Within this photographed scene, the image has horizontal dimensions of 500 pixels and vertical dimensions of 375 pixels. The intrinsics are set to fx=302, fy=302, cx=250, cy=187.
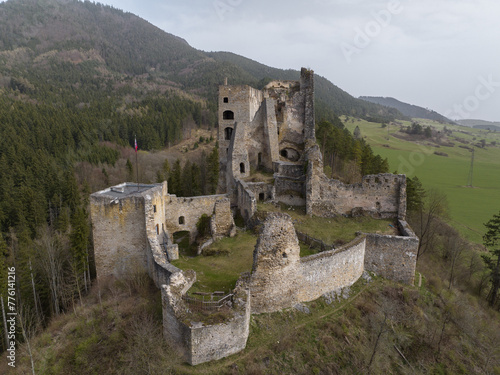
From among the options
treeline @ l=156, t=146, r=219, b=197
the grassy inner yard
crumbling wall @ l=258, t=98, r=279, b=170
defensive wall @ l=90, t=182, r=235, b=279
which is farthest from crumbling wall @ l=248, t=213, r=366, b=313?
treeline @ l=156, t=146, r=219, b=197

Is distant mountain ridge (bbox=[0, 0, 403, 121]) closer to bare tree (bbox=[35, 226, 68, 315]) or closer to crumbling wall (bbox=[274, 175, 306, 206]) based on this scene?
crumbling wall (bbox=[274, 175, 306, 206])

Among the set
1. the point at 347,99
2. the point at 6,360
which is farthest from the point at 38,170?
the point at 347,99

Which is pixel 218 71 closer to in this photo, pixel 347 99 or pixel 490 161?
pixel 347 99

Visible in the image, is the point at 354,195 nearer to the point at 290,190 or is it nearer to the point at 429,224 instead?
the point at 290,190

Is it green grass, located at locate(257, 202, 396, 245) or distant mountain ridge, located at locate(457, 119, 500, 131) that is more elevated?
distant mountain ridge, located at locate(457, 119, 500, 131)

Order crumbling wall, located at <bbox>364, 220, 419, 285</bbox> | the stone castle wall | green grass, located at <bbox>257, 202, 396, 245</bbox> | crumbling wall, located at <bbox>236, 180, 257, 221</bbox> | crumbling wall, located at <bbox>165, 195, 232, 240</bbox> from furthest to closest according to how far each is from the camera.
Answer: crumbling wall, located at <bbox>165, 195, 232, 240</bbox>
the stone castle wall
crumbling wall, located at <bbox>236, 180, 257, 221</bbox>
green grass, located at <bbox>257, 202, 396, 245</bbox>
crumbling wall, located at <bbox>364, 220, 419, 285</bbox>

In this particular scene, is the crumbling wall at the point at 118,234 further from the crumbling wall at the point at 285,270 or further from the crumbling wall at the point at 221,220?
the crumbling wall at the point at 285,270
